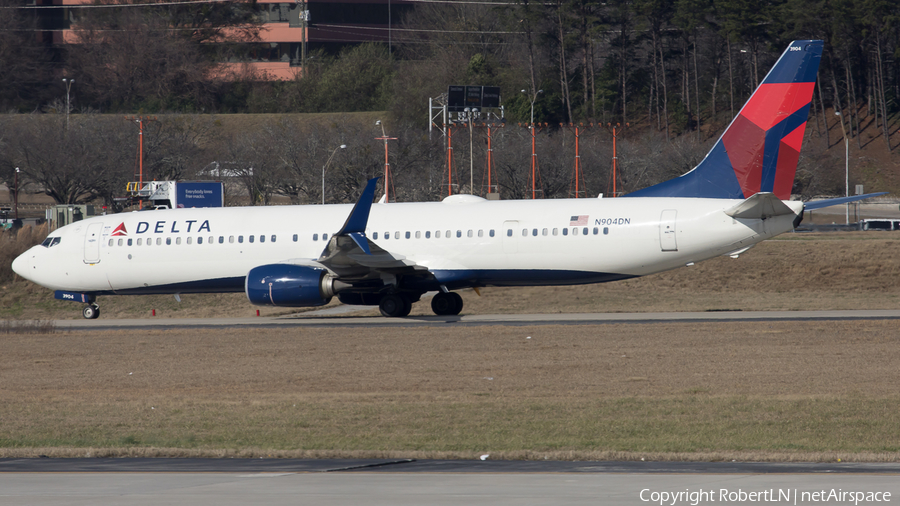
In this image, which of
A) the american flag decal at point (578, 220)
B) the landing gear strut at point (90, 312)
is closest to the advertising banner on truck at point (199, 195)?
the landing gear strut at point (90, 312)

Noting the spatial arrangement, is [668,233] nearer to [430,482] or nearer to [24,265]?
[430,482]

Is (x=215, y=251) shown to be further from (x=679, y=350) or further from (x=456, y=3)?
(x=456, y=3)

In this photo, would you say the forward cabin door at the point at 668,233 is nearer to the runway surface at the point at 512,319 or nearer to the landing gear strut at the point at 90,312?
the runway surface at the point at 512,319

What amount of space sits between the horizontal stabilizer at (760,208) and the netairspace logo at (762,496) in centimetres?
1654

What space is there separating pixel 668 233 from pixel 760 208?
2.38 metres

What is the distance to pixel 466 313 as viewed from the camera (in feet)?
109

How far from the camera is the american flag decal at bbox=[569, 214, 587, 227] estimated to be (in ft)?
89.7

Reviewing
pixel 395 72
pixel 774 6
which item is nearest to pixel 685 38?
pixel 774 6

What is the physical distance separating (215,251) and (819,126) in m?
73.7

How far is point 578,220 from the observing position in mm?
27406

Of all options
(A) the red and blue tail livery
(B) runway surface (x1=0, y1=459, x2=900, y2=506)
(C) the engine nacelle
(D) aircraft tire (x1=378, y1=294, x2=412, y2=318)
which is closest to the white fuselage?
(A) the red and blue tail livery

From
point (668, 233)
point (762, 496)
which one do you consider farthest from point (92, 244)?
point (762, 496)

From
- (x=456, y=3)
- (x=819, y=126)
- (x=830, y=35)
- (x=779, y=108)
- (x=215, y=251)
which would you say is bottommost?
(x=215, y=251)

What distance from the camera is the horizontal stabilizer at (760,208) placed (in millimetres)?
24953
